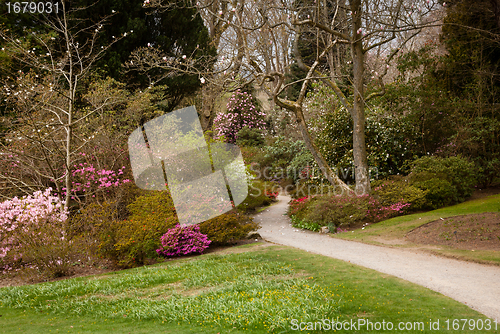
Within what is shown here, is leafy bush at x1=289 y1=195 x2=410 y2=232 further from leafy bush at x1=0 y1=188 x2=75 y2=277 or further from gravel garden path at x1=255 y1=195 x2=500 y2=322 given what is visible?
leafy bush at x1=0 y1=188 x2=75 y2=277

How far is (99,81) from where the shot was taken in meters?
13.4

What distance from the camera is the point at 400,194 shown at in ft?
32.1

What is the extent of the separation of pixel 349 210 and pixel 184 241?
4.80 meters

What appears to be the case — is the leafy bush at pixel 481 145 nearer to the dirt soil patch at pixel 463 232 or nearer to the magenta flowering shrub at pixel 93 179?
the dirt soil patch at pixel 463 232

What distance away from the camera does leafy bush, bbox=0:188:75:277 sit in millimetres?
6871

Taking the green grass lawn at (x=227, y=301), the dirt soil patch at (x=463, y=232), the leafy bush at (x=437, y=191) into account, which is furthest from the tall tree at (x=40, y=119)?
the leafy bush at (x=437, y=191)

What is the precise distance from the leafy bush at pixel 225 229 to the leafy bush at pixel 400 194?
13.4 feet

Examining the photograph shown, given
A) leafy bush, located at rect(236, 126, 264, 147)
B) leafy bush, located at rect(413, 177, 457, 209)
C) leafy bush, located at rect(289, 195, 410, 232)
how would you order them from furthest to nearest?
leafy bush, located at rect(236, 126, 264, 147), leafy bush, located at rect(413, 177, 457, 209), leafy bush, located at rect(289, 195, 410, 232)

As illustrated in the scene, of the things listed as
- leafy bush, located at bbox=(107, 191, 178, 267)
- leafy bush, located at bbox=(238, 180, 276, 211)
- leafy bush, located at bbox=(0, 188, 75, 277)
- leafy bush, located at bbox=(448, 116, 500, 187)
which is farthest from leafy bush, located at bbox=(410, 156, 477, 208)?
leafy bush, located at bbox=(0, 188, 75, 277)

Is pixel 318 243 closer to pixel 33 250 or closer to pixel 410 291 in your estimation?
pixel 410 291

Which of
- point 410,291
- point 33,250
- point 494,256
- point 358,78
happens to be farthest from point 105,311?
point 358,78

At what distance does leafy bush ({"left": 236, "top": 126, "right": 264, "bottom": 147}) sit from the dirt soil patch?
13419mm

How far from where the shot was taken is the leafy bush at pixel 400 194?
955cm

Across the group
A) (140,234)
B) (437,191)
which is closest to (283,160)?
Result: (437,191)
